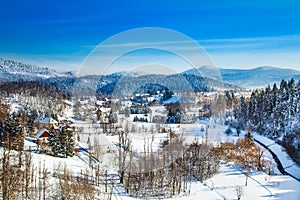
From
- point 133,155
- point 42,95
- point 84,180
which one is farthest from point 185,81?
point 42,95

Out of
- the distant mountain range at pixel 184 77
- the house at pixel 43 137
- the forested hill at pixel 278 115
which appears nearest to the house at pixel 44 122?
the distant mountain range at pixel 184 77

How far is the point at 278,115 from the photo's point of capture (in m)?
13.5

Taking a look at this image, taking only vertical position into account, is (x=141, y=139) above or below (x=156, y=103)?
below

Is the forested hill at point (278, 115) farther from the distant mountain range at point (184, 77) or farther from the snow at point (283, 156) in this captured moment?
the distant mountain range at point (184, 77)

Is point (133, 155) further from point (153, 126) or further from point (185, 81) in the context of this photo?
point (153, 126)

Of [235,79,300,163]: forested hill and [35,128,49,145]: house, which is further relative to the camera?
[235,79,300,163]: forested hill

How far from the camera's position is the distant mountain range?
393cm

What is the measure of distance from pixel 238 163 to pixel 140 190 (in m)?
3.80

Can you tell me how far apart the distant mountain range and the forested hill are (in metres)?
2.19

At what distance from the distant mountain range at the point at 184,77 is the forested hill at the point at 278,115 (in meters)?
2.19

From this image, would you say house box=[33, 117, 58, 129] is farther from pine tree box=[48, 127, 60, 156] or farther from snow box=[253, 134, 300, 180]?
snow box=[253, 134, 300, 180]

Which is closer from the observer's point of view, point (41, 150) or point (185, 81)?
point (185, 81)

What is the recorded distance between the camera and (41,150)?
7.92 m

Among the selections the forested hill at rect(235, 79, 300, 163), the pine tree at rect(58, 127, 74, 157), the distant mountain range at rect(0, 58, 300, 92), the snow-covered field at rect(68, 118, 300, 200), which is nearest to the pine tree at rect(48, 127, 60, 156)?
the pine tree at rect(58, 127, 74, 157)
